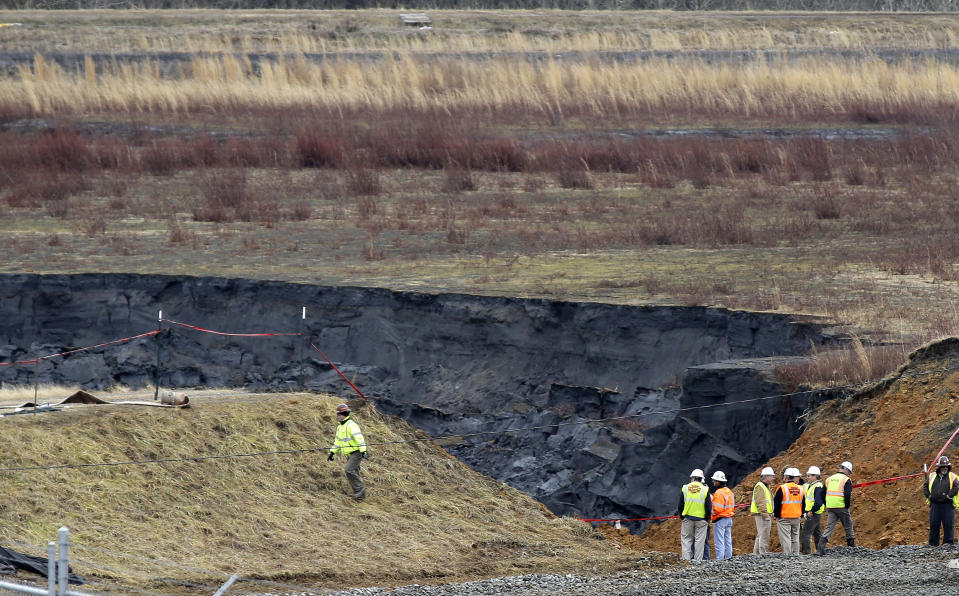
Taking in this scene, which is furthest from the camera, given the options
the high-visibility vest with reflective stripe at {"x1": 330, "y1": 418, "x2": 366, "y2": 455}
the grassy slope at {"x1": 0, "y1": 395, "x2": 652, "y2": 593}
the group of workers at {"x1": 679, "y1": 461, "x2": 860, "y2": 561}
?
the high-visibility vest with reflective stripe at {"x1": 330, "y1": 418, "x2": 366, "y2": 455}

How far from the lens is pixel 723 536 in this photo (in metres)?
14.8

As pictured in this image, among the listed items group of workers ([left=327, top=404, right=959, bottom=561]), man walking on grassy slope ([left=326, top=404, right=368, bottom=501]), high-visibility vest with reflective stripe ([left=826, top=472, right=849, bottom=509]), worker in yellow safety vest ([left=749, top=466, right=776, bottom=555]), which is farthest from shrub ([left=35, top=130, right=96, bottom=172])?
high-visibility vest with reflective stripe ([left=826, top=472, right=849, bottom=509])

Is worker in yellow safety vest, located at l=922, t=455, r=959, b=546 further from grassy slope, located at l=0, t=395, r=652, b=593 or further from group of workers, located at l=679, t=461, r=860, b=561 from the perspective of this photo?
grassy slope, located at l=0, t=395, r=652, b=593

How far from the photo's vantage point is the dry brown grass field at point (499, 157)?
23734 millimetres

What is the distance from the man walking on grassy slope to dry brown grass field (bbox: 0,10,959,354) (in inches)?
234

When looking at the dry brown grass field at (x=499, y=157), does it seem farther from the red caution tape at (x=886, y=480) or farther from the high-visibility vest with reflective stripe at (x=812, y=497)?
the high-visibility vest with reflective stripe at (x=812, y=497)

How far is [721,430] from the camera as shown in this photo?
57.3ft

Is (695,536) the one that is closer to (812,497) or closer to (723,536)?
(723,536)

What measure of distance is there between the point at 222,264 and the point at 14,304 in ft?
11.1

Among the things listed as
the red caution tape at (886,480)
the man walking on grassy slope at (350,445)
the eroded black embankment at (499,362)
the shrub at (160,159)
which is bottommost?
the red caution tape at (886,480)

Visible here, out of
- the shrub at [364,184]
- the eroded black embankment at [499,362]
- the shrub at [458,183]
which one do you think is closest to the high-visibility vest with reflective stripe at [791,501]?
the eroded black embankment at [499,362]

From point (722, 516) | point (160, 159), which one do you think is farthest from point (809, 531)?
point (160, 159)

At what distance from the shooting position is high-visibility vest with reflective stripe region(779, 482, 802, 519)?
14.2m

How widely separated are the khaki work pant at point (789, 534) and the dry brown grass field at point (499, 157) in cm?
505
